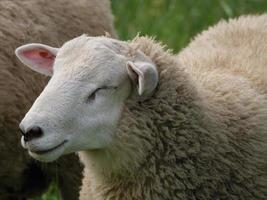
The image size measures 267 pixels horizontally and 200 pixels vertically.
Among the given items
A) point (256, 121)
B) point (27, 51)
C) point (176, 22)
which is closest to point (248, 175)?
point (256, 121)

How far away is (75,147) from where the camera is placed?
4117 mm

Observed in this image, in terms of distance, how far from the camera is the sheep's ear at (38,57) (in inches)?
177

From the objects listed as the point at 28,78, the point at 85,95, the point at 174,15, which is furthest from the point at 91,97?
the point at 174,15

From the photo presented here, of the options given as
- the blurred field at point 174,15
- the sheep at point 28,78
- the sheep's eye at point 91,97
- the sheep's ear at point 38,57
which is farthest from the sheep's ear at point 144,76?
the blurred field at point 174,15

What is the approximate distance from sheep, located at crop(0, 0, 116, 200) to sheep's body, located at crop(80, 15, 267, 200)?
0.77 m

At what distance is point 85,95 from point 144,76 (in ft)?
0.90

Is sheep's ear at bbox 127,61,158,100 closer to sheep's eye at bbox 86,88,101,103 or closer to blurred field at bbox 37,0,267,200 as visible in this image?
sheep's eye at bbox 86,88,101,103

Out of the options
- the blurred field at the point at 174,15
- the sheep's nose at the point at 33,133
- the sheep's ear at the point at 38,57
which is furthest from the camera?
the blurred field at the point at 174,15

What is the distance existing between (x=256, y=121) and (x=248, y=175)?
0.28 meters

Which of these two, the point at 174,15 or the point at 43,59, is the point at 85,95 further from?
the point at 174,15

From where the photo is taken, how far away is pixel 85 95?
4062mm

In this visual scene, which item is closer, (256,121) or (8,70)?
(256,121)

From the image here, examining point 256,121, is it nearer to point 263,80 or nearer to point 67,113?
point 263,80

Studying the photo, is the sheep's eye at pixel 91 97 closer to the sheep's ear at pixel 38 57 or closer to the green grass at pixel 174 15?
the sheep's ear at pixel 38 57
